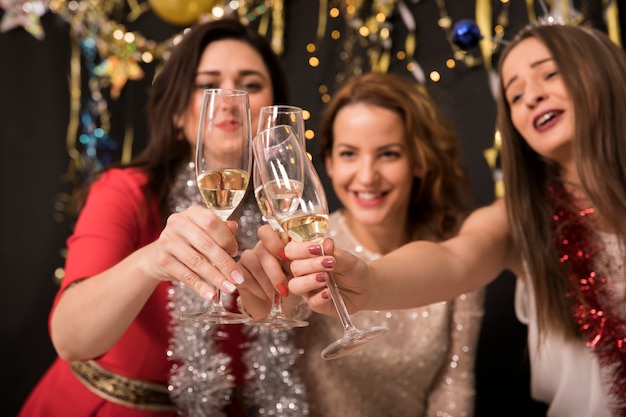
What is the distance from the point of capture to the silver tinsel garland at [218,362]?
1879mm

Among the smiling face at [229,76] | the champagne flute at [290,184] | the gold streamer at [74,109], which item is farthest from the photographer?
the gold streamer at [74,109]

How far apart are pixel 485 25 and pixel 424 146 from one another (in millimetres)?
547

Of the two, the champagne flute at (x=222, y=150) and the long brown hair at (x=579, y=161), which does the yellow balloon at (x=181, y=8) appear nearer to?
the long brown hair at (x=579, y=161)

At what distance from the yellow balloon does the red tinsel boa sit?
1.55 m

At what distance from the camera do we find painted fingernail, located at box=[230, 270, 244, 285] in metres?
1.22

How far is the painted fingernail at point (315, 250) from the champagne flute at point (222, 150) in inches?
5.6

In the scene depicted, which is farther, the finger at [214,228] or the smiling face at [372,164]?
the smiling face at [372,164]

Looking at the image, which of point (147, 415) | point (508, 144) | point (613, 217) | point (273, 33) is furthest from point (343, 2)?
point (147, 415)

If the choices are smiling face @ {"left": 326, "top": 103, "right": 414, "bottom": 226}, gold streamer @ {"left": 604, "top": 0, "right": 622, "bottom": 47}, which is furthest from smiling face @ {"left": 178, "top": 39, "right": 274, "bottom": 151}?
gold streamer @ {"left": 604, "top": 0, "right": 622, "bottom": 47}

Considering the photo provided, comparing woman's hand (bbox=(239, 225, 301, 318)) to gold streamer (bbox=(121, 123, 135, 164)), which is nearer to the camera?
woman's hand (bbox=(239, 225, 301, 318))

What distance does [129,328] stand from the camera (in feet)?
Answer: 6.37

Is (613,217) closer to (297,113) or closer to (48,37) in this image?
(297,113)

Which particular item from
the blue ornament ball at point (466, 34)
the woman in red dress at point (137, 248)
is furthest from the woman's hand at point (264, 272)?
the blue ornament ball at point (466, 34)

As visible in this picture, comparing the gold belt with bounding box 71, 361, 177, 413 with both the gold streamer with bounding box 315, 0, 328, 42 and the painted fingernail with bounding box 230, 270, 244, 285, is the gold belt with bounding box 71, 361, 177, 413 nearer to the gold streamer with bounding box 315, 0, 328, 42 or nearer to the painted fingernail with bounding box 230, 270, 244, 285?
the painted fingernail with bounding box 230, 270, 244, 285
